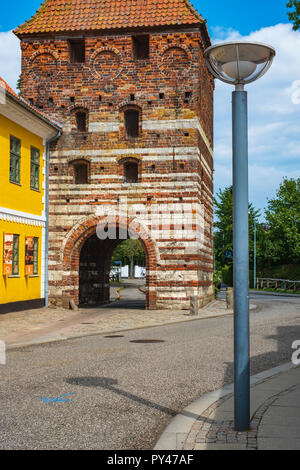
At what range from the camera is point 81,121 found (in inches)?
1027

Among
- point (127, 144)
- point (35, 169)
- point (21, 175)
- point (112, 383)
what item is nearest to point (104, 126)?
point (127, 144)

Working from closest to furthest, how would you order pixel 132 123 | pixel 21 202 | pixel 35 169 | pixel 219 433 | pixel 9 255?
pixel 219 433 < pixel 9 255 < pixel 21 202 < pixel 35 169 < pixel 132 123

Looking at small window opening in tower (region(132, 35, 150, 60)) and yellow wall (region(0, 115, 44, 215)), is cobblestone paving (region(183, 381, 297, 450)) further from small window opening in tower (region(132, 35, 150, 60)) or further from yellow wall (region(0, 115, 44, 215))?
small window opening in tower (region(132, 35, 150, 60))

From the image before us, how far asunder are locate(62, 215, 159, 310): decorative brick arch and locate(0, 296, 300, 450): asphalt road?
8.66m

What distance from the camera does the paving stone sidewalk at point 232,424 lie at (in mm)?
5152

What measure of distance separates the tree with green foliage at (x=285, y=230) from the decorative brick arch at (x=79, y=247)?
109 feet

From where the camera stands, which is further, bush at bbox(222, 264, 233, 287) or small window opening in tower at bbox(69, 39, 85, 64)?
bush at bbox(222, 264, 233, 287)

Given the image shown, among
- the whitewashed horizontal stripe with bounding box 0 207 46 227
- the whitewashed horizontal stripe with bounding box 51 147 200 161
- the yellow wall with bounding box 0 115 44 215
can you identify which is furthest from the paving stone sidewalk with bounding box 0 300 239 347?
the whitewashed horizontal stripe with bounding box 51 147 200 161

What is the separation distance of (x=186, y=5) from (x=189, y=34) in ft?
5.21

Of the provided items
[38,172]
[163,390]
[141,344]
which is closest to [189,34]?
[38,172]

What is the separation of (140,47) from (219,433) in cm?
2401

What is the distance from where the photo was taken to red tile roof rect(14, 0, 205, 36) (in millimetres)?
25297

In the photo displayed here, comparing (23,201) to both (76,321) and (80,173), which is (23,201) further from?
(76,321)

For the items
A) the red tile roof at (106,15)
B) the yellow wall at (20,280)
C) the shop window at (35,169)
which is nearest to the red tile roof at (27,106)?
the shop window at (35,169)
